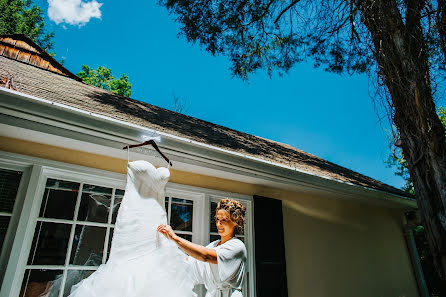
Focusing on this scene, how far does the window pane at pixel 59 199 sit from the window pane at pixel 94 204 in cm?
9

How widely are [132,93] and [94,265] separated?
19840 mm

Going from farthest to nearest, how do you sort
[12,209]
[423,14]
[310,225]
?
[310,225] < [423,14] < [12,209]

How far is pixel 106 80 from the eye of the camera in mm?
20469

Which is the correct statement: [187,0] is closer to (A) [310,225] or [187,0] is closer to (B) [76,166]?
(B) [76,166]

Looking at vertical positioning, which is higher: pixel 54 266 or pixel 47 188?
pixel 47 188

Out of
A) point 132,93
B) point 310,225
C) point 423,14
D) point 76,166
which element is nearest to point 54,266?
point 76,166

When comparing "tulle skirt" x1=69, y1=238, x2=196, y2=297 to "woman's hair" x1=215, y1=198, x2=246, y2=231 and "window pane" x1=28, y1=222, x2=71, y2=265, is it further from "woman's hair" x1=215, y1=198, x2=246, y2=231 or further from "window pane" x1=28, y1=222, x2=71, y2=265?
"window pane" x1=28, y1=222, x2=71, y2=265

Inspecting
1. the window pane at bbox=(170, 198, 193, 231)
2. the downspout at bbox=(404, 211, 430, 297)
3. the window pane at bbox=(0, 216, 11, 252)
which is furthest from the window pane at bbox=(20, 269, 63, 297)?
the downspout at bbox=(404, 211, 430, 297)

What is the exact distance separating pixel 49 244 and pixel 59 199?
43 cm

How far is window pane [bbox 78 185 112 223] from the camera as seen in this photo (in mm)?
2854

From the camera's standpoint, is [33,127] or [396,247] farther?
Answer: [396,247]

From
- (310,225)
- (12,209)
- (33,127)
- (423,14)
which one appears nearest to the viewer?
(33,127)

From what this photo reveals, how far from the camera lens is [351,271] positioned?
16.1 ft

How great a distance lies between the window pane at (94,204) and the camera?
2.85 metres
